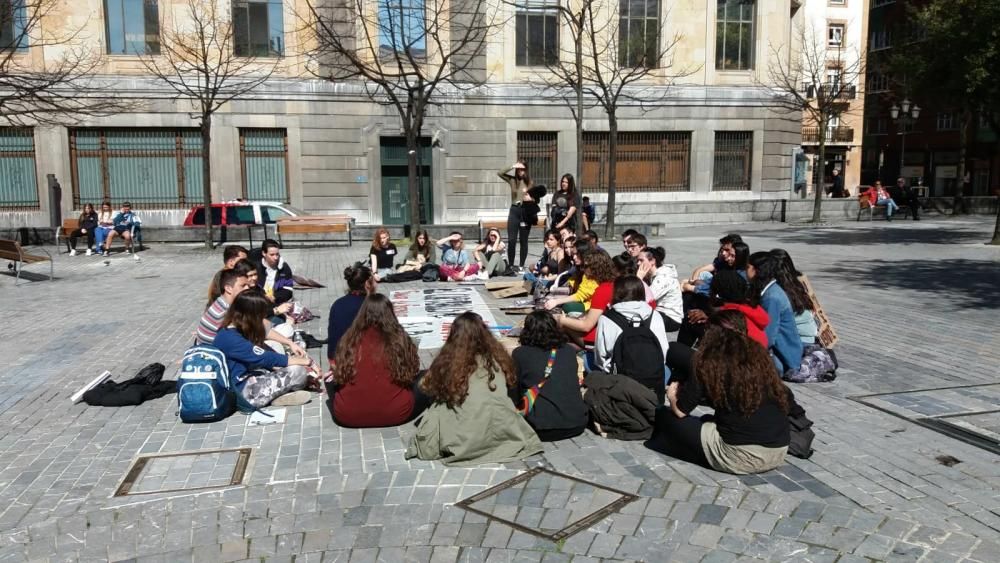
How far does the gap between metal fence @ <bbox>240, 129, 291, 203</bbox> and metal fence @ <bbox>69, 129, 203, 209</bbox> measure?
163 centimetres

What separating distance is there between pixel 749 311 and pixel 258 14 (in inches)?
1015

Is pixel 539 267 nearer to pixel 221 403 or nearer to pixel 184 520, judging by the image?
pixel 221 403

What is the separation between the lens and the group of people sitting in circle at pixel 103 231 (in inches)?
825

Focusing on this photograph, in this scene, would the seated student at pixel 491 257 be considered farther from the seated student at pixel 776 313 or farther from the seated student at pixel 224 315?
the seated student at pixel 776 313

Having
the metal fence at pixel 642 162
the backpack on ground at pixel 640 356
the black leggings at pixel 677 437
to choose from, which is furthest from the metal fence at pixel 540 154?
the black leggings at pixel 677 437

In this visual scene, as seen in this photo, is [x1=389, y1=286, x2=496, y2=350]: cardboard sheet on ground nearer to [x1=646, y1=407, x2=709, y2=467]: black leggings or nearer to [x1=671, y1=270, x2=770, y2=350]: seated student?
[x1=671, y1=270, x2=770, y2=350]: seated student

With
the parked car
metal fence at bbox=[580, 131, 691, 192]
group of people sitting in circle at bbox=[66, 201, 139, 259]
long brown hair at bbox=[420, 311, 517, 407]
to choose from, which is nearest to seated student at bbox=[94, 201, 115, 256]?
group of people sitting in circle at bbox=[66, 201, 139, 259]

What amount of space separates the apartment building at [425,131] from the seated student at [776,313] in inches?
832

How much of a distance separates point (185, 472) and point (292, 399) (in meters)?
1.57

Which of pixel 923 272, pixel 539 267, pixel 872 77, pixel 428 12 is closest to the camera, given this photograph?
pixel 539 267

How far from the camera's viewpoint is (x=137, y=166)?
1120 inches

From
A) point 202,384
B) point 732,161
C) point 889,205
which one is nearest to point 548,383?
point 202,384

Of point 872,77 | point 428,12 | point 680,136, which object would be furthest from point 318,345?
point 872,77

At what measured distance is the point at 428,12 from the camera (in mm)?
28281
